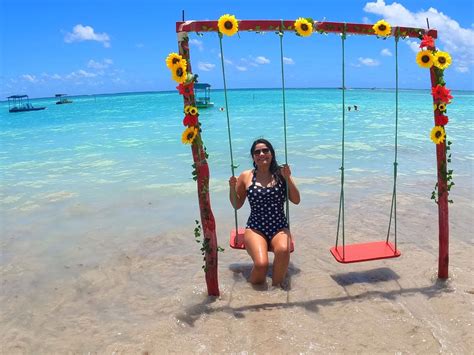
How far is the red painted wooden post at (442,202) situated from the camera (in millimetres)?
4059

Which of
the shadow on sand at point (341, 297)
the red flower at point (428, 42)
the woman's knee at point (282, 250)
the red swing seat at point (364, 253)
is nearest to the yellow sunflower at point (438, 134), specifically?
the red flower at point (428, 42)

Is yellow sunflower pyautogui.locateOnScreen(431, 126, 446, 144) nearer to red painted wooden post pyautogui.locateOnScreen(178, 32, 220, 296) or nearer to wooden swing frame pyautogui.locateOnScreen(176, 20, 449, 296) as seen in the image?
wooden swing frame pyautogui.locateOnScreen(176, 20, 449, 296)

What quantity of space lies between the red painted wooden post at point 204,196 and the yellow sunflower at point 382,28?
6.14ft

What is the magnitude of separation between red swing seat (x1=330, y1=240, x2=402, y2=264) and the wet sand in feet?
1.22

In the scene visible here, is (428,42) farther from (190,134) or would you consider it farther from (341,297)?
(341,297)

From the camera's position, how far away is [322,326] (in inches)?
145

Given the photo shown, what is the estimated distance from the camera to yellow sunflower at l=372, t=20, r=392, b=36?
3.95 metres

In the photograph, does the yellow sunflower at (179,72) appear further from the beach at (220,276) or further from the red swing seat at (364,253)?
the red swing seat at (364,253)

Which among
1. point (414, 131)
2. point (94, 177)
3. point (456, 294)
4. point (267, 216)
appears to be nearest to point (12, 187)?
point (94, 177)

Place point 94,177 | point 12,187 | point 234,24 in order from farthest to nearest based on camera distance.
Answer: point 94,177
point 12,187
point 234,24

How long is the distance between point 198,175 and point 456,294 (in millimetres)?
2858

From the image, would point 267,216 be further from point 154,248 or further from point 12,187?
point 12,187

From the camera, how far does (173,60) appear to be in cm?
346

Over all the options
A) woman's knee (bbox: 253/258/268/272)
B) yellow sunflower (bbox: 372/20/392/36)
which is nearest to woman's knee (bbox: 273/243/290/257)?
woman's knee (bbox: 253/258/268/272)
